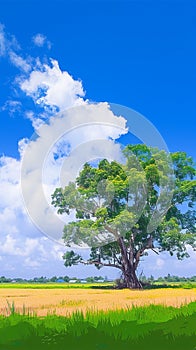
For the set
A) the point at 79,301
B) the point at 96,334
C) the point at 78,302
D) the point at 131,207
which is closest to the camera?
the point at 96,334

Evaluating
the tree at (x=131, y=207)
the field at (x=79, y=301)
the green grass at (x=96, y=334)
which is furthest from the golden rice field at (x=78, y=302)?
the tree at (x=131, y=207)

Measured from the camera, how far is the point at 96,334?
257 inches

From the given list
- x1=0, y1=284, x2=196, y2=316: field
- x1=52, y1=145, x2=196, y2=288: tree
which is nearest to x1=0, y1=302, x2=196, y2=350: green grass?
x1=0, y1=284, x2=196, y2=316: field

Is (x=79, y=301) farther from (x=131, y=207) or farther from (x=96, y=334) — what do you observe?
(x=131, y=207)

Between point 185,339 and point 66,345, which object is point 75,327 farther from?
point 185,339

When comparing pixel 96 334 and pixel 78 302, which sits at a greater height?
pixel 78 302

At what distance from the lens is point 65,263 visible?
4038 cm

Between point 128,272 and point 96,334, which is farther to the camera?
point 128,272

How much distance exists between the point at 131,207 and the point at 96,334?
101 ft

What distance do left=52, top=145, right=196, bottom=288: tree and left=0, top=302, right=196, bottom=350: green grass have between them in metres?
28.0

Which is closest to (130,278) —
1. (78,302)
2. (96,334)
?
(78,302)

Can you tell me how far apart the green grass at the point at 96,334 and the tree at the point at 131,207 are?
91.8ft

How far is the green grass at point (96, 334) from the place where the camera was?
589 centimetres

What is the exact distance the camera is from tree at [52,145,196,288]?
37.3m
